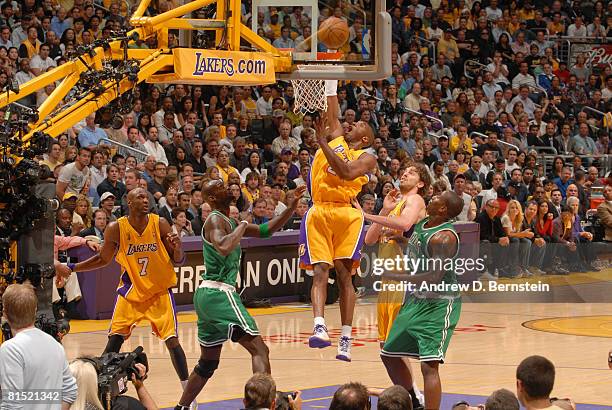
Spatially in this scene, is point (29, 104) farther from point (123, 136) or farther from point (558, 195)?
point (558, 195)

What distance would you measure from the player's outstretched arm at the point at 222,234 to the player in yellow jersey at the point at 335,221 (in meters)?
1.22

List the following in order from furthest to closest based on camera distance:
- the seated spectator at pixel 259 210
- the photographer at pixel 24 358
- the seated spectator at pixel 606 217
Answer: the seated spectator at pixel 606 217 < the seated spectator at pixel 259 210 < the photographer at pixel 24 358

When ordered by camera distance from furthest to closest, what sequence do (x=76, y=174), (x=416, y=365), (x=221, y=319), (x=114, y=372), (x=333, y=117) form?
1. (x=76, y=174)
2. (x=416, y=365)
3. (x=333, y=117)
4. (x=221, y=319)
5. (x=114, y=372)

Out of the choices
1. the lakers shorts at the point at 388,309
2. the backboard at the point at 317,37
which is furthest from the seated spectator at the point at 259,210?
the lakers shorts at the point at 388,309

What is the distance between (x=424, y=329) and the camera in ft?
30.3

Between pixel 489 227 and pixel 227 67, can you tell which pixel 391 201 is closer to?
pixel 227 67

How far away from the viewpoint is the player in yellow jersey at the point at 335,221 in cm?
1066

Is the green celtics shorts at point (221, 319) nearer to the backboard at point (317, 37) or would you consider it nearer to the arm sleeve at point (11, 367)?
the backboard at point (317, 37)

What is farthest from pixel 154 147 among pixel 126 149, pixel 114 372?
pixel 114 372

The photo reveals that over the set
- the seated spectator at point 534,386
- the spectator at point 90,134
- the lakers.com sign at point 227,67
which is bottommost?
the seated spectator at point 534,386

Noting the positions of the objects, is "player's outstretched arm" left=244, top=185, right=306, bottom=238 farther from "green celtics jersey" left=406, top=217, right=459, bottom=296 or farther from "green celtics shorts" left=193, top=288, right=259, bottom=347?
"green celtics jersey" left=406, top=217, right=459, bottom=296

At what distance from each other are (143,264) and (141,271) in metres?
0.06

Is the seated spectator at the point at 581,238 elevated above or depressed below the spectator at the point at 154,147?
below

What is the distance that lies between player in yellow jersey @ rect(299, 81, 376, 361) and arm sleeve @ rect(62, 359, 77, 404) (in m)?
3.94
